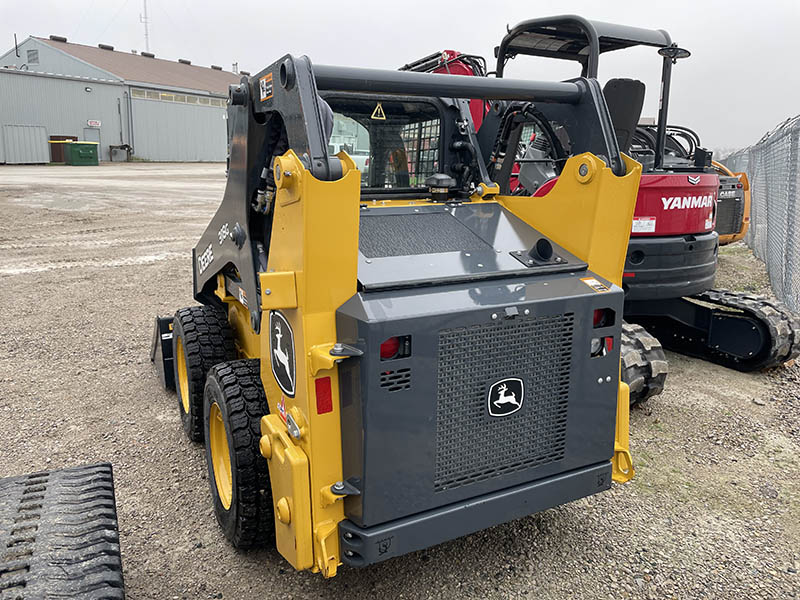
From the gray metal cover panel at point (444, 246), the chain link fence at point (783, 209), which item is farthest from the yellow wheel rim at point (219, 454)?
the chain link fence at point (783, 209)

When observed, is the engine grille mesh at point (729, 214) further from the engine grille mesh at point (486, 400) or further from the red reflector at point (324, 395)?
the red reflector at point (324, 395)

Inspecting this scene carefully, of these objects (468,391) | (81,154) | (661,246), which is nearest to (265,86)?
(468,391)

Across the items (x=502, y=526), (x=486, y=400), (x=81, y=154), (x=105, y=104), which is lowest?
(x=502, y=526)

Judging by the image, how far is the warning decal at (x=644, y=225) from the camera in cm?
501

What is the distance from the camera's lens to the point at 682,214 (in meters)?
5.04

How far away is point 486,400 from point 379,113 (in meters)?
2.02

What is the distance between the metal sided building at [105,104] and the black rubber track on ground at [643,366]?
102 feet

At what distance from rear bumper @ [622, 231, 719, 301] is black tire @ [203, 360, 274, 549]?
10.6 feet

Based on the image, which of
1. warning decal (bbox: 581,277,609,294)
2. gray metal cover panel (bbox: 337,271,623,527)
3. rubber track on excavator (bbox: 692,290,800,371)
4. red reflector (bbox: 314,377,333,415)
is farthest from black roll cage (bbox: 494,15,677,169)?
red reflector (bbox: 314,377,333,415)

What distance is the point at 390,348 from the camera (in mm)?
2379

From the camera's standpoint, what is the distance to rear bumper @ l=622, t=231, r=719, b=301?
5043 mm

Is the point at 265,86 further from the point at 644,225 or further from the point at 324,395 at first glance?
the point at 644,225

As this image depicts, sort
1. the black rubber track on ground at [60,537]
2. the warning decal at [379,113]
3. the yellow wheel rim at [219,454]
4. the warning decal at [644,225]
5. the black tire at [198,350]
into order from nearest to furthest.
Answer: the black rubber track on ground at [60,537]
the yellow wheel rim at [219,454]
the warning decal at [379,113]
the black tire at [198,350]
the warning decal at [644,225]

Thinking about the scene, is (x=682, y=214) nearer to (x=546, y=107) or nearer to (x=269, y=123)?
(x=546, y=107)
